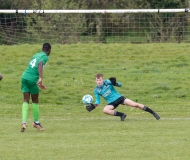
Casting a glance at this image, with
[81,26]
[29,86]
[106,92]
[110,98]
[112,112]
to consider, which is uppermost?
[81,26]

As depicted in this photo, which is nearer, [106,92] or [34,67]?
[34,67]

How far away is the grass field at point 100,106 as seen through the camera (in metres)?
8.95

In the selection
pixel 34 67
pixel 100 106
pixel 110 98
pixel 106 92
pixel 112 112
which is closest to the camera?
pixel 34 67

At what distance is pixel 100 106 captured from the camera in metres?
16.5

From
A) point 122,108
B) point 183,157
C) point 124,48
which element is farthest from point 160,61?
point 183,157

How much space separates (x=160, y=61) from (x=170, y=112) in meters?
5.31

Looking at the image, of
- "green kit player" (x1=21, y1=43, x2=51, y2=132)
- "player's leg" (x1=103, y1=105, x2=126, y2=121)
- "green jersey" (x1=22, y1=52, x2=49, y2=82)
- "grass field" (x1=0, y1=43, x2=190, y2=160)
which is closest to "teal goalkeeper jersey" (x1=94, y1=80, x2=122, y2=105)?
"player's leg" (x1=103, y1=105, x2=126, y2=121)

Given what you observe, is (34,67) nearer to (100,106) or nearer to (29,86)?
(29,86)

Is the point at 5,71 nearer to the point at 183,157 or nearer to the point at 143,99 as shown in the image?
the point at 143,99

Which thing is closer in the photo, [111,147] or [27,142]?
[111,147]

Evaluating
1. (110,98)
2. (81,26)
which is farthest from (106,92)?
(81,26)

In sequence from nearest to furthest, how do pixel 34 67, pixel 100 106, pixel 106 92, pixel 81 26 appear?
pixel 34 67 < pixel 106 92 < pixel 100 106 < pixel 81 26

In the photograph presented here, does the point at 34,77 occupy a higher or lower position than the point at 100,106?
higher

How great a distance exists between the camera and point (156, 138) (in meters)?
10.0
